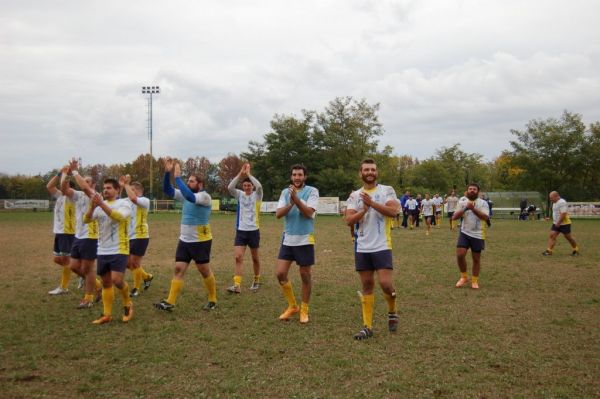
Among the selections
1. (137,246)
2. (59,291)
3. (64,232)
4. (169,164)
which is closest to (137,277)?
(137,246)

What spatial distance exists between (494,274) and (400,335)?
6.06m

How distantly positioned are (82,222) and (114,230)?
1671 millimetres

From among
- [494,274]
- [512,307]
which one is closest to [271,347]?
[512,307]

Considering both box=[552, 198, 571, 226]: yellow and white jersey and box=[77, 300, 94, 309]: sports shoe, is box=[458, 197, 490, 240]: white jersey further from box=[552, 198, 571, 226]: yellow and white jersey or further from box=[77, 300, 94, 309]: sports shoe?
box=[77, 300, 94, 309]: sports shoe

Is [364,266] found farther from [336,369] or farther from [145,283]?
[145,283]

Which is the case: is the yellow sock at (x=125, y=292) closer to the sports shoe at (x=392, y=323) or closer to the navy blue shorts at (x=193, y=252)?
the navy blue shorts at (x=193, y=252)

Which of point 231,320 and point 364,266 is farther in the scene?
point 231,320

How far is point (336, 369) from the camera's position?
5.43 meters

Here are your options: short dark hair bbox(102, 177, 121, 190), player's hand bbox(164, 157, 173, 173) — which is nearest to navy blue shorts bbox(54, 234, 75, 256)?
short dark hair bbox(102, 177, 121, 190)

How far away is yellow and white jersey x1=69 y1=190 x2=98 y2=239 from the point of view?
344 inches

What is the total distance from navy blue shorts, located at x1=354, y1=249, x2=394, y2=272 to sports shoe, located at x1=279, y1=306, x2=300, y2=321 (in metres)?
1.55

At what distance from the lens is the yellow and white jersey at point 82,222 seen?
28.6 feet

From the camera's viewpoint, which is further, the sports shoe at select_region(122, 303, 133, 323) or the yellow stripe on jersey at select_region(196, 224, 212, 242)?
the yellow stripe on jersey at select_region(196, 224, 212, 242)

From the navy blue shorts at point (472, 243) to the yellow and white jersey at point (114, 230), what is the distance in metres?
6.72
